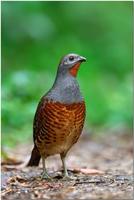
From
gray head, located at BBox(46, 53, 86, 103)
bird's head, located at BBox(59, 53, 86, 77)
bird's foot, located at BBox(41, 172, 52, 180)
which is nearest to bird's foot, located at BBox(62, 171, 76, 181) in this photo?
bird's foot, located at BBox(41, 172, 52, 180)

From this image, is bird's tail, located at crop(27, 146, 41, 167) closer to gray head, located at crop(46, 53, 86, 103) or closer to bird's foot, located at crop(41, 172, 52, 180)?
bird's foot, located at crop(41, 172, 52, 180)

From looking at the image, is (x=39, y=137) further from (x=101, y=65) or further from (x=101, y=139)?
(x=101, y=65)

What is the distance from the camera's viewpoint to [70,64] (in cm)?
674

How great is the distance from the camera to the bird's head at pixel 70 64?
6707mm

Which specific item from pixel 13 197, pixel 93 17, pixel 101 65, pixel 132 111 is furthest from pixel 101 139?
pixel 93 17

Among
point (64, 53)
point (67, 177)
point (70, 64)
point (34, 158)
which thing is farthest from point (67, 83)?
point (64, 53)

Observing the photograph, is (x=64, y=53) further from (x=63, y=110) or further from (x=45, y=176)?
Answer: (x=63, y=110)

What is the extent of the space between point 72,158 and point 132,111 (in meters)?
2.97

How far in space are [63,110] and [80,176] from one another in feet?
2.85

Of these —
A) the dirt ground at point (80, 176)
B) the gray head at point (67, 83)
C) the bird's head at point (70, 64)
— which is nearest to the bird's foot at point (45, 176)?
the dirt ground at point (80, 176)

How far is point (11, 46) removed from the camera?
632 inches

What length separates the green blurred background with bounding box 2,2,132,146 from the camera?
1134cm

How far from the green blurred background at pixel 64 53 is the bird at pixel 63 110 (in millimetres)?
3099

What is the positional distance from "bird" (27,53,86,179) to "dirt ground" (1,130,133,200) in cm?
40
